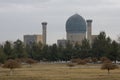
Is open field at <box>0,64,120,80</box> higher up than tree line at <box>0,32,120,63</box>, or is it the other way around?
tree line at <box>0,32,120,63</box>

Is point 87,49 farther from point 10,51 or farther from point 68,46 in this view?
point 10,51

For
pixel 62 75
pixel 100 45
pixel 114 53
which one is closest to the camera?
pixel 62 75

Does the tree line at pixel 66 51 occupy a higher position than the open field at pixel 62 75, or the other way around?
the tree line at pixel 66 51

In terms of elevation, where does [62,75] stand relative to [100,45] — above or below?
below

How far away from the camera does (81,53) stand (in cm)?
14950

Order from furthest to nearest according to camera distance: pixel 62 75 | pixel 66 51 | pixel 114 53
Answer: pixel 66 51, pixel 114 53, pixel 62 75

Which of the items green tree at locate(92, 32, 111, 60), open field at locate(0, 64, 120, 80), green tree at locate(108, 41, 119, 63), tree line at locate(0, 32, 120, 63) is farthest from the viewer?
tree line at locate(0, 32, 120, 63)

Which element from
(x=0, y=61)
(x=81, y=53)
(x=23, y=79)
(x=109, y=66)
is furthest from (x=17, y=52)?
(x=23, y=79)

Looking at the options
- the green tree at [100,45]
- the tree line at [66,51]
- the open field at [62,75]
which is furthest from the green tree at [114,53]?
the open field at [62,75]

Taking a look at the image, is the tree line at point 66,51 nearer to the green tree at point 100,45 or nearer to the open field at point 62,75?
the green tree at point 100,45

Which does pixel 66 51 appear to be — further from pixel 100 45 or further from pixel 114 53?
pixel 114 53

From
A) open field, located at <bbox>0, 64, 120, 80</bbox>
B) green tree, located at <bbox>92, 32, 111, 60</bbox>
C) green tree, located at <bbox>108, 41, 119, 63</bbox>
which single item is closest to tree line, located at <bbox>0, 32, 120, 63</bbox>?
green tree, located at <bbox>92, 32, 111, 60</bbox>

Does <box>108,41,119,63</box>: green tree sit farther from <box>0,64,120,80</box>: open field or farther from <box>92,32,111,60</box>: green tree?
<box>0,64,120,80</box>: open field

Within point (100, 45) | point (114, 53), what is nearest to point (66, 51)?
point (100, 45)
